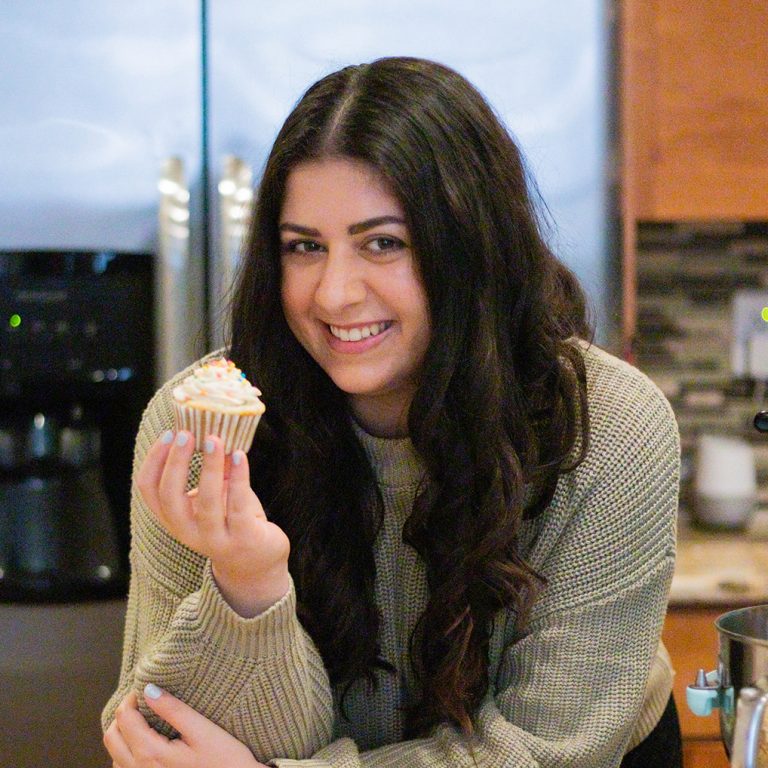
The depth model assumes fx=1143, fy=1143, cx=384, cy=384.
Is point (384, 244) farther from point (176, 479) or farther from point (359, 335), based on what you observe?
point (176, 479)

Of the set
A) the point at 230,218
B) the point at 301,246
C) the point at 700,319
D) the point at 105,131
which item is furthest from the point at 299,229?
the point at 700,319

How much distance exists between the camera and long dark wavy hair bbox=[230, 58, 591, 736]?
124 centimetres

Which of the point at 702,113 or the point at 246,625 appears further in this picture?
the point at 702,113

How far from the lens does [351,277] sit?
1.21m

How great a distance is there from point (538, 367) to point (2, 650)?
3.82ft

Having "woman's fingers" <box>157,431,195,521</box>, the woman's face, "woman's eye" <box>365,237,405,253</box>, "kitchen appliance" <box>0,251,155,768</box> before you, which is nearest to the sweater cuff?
"woman's fingers" <box>157,431,195,521</box>

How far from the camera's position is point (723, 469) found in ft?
8.36

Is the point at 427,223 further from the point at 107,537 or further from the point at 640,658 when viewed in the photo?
the point at 107,537

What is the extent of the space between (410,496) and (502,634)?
0.20 m

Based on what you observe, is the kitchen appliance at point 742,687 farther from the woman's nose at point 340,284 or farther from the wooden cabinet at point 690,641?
the wooden cabinet at point 690,641

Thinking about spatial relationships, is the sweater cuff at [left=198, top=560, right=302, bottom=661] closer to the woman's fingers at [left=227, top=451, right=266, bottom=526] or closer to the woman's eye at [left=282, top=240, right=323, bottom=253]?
the woman's fingers at [left=227, top=451, right=266, bottom=526]

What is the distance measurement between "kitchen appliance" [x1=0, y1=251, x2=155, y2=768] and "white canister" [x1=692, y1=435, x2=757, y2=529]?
1.28 metres

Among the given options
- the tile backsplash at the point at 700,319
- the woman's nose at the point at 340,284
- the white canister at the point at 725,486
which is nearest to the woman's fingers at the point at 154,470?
the woman's nose at the point at 340,284

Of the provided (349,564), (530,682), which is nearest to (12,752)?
(349,564)
